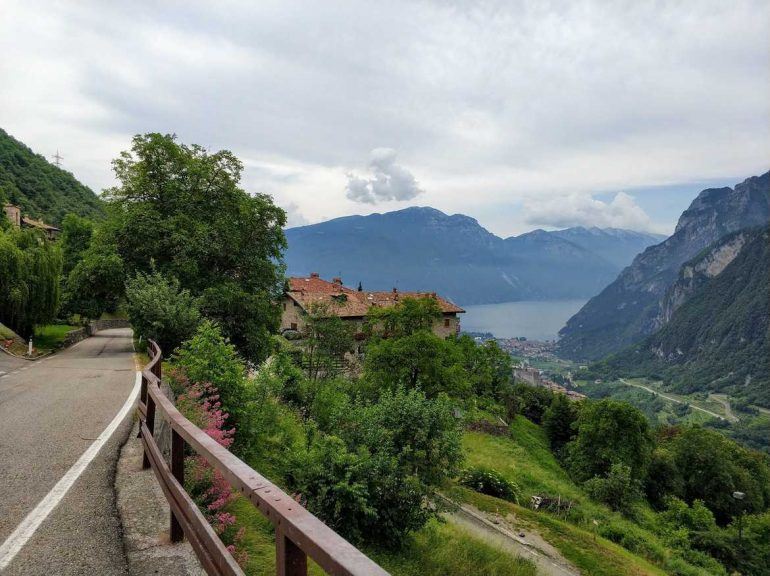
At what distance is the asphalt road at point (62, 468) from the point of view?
4.15 m

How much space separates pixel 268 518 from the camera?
212cm

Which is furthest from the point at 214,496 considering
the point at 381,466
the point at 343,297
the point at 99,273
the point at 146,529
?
the point at 343,297

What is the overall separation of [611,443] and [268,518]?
4547 centimetres

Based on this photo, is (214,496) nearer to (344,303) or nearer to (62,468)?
(62,468)

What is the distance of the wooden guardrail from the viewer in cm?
159

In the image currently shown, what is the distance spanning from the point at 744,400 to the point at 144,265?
184594 millimetres

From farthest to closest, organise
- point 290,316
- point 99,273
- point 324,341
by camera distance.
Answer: point 290,316, point 324,341, point 99,273

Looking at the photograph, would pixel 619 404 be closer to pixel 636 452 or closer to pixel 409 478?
pixel 636 452

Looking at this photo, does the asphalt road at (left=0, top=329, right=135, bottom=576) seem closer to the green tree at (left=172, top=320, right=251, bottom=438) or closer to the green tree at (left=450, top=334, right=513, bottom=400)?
the green tree at (left=172, top=320, right=251, bottom=438)

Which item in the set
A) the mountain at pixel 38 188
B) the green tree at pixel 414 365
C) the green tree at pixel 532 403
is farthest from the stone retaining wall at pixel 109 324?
the green tree at pixel 532 403

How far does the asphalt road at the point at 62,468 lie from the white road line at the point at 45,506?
0.19 ft

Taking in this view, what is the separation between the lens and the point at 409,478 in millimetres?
11102

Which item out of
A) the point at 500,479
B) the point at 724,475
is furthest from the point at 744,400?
the point at 500,479

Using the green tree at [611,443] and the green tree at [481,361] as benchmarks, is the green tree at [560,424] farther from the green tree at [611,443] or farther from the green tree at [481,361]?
the green tree at [611,443]
